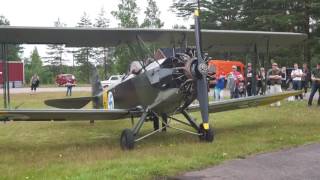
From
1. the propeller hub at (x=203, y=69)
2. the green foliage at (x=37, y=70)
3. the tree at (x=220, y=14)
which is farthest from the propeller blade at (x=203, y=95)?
the green foliage at (x=37, y=70)

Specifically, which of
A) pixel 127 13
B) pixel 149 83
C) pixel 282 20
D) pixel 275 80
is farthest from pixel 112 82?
pixel 127 13

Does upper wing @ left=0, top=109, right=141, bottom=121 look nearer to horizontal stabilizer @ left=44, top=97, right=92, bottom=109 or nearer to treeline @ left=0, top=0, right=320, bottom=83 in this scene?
horizontal stabilizer @ left=44, top=97, right=92, bottom=109

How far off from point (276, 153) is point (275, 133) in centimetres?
281

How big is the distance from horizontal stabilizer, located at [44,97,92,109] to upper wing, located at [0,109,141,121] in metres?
3.77

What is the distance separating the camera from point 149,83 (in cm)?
1144

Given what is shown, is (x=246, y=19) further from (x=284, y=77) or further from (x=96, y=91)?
(x=96, y=91)

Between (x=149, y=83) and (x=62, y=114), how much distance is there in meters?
2.01

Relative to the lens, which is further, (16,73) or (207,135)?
(16,73)

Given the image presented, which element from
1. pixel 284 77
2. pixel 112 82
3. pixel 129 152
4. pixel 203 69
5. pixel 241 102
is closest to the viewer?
pixel 129 152

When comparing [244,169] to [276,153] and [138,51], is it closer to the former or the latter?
[276,153]

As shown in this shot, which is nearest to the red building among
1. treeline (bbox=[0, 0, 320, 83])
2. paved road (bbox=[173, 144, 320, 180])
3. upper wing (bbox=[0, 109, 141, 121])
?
treeline (bbox=[0, 0, 320, 83])

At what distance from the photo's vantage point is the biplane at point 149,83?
35.3 ft

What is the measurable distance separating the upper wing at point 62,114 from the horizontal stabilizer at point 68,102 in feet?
12.4

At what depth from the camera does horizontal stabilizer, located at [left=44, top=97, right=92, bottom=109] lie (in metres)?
15.3
